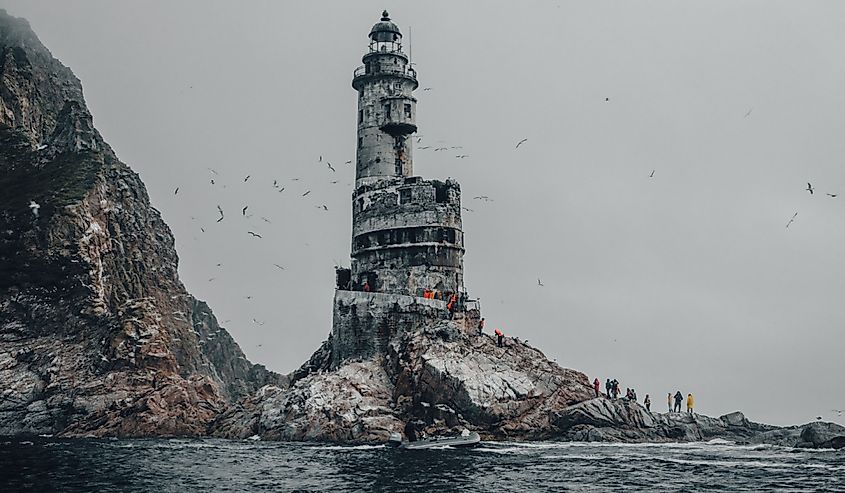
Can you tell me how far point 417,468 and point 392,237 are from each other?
32880 millimetres

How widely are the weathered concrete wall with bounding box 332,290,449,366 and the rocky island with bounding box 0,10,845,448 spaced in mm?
117

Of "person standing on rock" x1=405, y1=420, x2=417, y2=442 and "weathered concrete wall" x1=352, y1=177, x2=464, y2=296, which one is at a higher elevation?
"weathered concrete wall" x1=352, y1=177, x2=464, y2=296

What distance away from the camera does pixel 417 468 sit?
43.0 m

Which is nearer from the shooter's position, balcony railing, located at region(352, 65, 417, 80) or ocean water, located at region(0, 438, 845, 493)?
ocean water, located at region(0, 438, 845, 493)

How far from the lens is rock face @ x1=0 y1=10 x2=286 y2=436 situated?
2805 inches

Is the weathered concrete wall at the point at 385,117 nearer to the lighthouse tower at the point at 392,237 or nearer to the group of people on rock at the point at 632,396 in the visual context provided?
the lighthouse tower at the point at 392,237

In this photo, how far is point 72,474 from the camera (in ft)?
131

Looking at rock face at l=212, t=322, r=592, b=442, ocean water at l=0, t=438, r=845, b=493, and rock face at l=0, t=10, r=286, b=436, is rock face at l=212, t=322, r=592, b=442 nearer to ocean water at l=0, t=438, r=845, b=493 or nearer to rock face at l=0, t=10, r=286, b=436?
ocean water at l=0, t=438, r=845, b=493

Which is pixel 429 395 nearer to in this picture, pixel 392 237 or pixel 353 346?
pixel 353 346

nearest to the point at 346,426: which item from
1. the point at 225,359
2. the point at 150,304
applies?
the point at 150,304

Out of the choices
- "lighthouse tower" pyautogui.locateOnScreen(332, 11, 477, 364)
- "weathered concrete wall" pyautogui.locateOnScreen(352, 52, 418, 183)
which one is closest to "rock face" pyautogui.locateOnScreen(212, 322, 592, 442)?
"lighthouse tower" pyautogui.locateOnScreen(332, 11, 477, 364)

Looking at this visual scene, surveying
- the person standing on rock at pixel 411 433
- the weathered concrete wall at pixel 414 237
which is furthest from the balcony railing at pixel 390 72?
the person standing on rock at pixel 411 433

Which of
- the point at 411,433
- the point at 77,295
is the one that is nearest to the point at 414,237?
the point at 411,433

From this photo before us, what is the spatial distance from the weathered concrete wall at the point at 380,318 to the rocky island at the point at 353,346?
117mm
